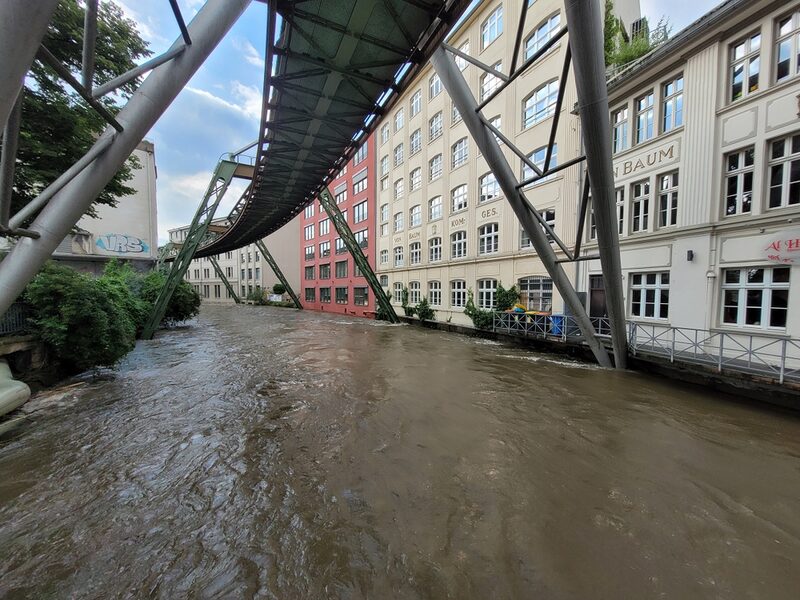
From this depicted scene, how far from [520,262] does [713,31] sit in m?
9.81

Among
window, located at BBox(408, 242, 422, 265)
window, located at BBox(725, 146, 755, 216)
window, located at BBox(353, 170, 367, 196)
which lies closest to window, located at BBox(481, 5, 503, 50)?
window, located at BBox(408, 242, 422, 265)

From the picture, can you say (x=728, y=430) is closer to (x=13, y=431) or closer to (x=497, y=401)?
(x=497, y=401)

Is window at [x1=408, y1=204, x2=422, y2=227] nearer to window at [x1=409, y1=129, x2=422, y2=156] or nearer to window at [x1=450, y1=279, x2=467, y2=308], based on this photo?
window at [x1=409, y1=129, x2=422, y2=156]

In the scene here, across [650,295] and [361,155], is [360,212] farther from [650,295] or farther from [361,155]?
[650,295]

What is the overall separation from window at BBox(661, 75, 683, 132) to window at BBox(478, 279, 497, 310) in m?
9.55

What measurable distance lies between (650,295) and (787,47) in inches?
294

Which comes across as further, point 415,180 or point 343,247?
point 343,247

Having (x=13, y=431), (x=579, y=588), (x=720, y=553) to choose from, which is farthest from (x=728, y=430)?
(x=13, y=431)

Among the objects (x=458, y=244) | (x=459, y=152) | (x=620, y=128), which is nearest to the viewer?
(x=620, y=128)

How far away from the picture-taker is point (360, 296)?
107ft

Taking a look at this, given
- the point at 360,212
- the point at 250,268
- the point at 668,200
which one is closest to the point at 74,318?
the point at 668,200

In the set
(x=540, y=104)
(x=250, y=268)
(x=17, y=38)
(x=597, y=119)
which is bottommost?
(x=17, y=38)

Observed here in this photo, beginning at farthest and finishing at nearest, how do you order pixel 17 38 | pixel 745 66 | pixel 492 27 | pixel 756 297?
pixel 492 27 < pixel 745 66 < pixel 756 297 < pixel 17 38

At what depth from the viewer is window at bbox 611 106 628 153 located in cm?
1295
